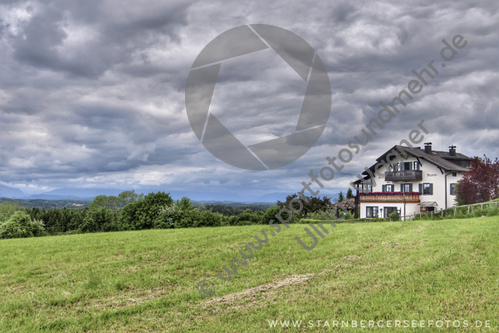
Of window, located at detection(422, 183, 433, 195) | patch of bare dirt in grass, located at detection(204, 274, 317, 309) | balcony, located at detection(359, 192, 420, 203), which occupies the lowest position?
patch of bare dirt in grass, located at detection(204, 274, 317, 309)

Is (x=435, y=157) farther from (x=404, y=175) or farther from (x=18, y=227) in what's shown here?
(x=18, y=227)

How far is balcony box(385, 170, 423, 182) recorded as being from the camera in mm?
43531

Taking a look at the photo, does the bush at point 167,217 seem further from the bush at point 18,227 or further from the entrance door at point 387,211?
the entrance door at point 387,211

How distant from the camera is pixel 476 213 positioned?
83.5ft

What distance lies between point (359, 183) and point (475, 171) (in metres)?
16.1

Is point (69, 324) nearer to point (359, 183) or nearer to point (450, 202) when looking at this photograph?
point (450, 202)

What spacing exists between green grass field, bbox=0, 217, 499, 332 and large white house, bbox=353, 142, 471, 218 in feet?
95.2

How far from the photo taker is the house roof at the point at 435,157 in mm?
41747

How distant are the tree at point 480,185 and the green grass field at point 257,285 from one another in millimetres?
27969

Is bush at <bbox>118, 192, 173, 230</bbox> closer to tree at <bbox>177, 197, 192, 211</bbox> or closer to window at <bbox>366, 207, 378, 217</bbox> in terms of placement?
tree at <bbox>177, 197, 192, 211</bbox>

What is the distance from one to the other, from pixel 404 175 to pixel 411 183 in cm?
187

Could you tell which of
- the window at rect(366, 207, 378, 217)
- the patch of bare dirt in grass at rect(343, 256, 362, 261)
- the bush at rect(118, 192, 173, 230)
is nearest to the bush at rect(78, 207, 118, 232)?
the bush at rect(118, 192, 173, 230)

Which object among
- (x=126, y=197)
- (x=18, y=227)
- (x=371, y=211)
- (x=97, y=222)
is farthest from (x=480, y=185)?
(x=126, y=197)

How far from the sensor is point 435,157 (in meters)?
45.7
